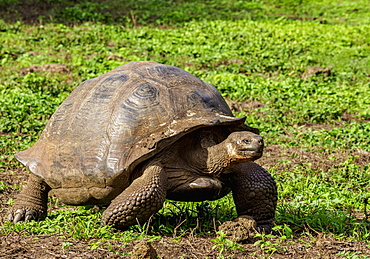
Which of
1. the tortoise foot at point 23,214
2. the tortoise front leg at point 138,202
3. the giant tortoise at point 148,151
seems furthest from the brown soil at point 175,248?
the tortoise foot at point 23,214

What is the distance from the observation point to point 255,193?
13.1 feet

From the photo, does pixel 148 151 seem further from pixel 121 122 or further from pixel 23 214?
pixel 23 214

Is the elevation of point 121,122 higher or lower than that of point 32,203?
higher

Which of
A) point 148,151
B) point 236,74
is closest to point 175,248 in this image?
point 148,151

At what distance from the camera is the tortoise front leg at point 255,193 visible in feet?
13.2

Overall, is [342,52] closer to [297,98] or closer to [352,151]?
[297,98]

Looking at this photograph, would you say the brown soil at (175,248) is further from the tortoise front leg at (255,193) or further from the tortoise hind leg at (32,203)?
the tortoise hind leg at (32,203)

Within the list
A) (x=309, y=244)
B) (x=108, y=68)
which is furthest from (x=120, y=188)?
(x=108, y=68)

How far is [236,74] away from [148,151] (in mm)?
6666

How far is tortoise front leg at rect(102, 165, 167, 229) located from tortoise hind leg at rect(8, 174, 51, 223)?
0.99 meters

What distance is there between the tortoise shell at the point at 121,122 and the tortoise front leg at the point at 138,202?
0.16m

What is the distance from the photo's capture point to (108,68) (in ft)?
33.2

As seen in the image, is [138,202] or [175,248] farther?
[138,202]

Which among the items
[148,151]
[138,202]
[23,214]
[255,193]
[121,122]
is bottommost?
[23,214]
